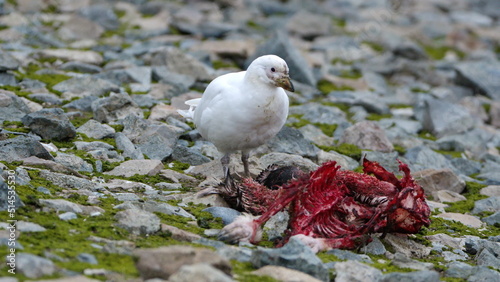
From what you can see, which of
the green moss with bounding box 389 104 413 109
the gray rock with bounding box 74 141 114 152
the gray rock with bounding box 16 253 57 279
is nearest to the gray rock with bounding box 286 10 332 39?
the green moss with bounding box 389 104 413 109

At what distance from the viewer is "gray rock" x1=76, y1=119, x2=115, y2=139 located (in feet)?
28.8

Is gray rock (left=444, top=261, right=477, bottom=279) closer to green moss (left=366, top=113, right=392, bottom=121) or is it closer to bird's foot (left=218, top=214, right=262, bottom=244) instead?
bird's foot (left=218, top=214, right=262, bottom=244)

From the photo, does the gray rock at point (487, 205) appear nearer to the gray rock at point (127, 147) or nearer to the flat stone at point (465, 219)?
the flat stone at point (465, 219)

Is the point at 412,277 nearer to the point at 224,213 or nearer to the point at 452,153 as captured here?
the point at 224,213

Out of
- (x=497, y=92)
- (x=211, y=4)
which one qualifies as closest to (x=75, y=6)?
(x=211, y=4)

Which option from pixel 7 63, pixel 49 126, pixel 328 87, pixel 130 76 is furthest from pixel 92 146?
pixel 328 87

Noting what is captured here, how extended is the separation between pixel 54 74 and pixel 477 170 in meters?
7.11

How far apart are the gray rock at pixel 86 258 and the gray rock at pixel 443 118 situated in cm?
866

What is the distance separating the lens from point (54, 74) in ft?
38.4

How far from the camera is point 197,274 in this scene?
421cm

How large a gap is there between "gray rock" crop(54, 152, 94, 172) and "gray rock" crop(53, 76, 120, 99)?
3.16m

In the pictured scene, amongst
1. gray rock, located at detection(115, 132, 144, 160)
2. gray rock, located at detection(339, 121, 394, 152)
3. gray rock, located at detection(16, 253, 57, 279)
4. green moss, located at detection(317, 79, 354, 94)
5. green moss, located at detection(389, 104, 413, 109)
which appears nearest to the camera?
gray rock, located at detection(16, 253, 57, 279)

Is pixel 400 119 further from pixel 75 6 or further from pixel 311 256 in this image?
pixel 75 6

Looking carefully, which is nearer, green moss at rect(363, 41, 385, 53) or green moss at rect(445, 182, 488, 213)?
green moss at rect(445, 182, 488, 213)
